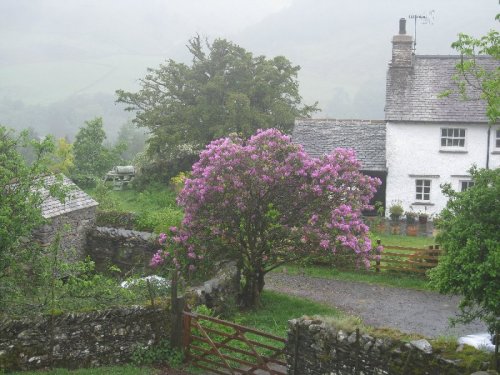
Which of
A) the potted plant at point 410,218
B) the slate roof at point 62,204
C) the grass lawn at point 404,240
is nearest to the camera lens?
the slate roof at point 62,204

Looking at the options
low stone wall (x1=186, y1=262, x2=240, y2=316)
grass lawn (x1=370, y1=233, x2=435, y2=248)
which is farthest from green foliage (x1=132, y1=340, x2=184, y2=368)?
grass lawn (x1=370, y1=233, x2=435, y2=248)

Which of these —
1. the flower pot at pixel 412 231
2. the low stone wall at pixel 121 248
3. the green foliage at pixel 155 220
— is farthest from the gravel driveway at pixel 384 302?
the flower pot at pixel 412 231

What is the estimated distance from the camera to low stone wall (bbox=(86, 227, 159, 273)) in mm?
23125

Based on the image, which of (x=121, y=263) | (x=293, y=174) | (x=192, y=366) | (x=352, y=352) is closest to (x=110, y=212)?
(x=121, y=263)

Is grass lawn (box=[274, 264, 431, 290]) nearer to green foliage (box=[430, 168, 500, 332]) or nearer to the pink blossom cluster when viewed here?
the pink blossom cluster

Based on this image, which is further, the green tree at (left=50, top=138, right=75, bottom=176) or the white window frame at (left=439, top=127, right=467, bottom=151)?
the green tree at (left=50, top=138, right=75, bottom=176)

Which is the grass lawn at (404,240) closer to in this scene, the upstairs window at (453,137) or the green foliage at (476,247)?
the upstairs window at (453,137)

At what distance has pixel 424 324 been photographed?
1827cm

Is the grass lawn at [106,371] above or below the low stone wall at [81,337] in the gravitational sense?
below

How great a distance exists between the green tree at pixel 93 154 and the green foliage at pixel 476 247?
35.7 metres

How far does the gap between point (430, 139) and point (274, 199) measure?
55.2 feet

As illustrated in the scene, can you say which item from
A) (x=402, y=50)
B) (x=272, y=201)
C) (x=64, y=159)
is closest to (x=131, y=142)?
(x=64, y=159)

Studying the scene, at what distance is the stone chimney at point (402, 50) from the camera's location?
3300cm

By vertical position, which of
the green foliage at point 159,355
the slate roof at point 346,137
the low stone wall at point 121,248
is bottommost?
the green foliage at point 159,355
